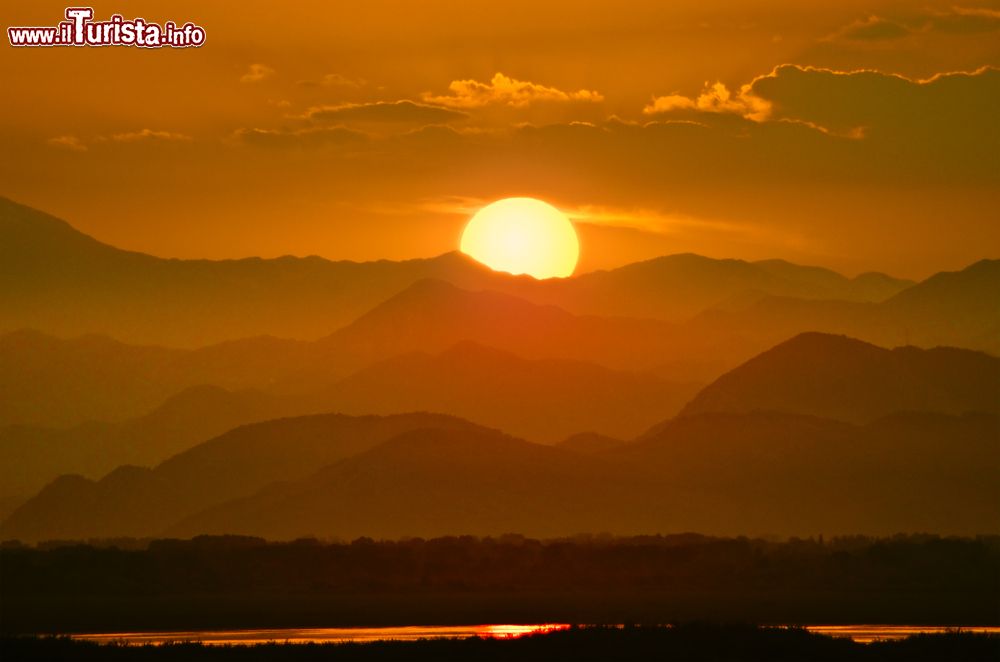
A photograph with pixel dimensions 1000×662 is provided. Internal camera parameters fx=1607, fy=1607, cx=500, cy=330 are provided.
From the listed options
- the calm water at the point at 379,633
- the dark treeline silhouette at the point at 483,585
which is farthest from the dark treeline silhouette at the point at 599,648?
the dark treeline silhouette at the point at 483,585

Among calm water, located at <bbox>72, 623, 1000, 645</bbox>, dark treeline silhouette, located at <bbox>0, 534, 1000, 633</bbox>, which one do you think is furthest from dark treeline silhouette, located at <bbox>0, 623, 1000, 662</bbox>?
dark treeline silhouette, located at <bbox>0, 534, 1000, 633</bbox>

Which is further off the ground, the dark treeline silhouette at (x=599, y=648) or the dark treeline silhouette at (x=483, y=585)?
the dark treeline silhouette at (x=483, y=585)

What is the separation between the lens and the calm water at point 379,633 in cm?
8350

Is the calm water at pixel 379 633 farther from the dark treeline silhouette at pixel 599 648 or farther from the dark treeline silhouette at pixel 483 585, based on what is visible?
the dark treeline silhouette at pixel 599 648

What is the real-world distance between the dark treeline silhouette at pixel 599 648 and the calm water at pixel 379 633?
6875 millimetres

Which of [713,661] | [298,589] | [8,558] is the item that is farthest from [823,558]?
[713,661]

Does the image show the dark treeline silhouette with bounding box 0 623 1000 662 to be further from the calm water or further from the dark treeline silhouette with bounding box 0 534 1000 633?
the dark treeline silhouette with bounding box 0 534 1000 633

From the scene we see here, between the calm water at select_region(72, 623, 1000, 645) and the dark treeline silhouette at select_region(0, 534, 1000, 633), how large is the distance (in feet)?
18.4

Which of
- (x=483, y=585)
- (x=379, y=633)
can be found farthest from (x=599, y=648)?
(x=483, y=585)

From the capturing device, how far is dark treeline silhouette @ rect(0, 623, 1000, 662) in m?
71.4

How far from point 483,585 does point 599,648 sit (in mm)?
85310

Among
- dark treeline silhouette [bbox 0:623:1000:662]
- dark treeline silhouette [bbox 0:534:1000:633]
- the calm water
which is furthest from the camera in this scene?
dark treeline silhouette [bbox 0:534:1000:633]

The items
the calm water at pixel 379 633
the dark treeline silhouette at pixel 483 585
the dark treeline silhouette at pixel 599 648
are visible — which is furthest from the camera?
the dark treeline silhouette at pixel 483 585

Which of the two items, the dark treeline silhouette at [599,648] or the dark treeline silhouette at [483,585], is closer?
the dark treeline silhouette at [599,648]
